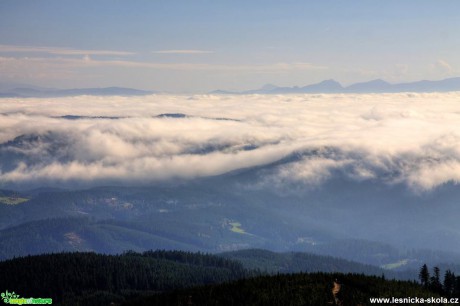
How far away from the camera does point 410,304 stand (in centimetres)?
19812

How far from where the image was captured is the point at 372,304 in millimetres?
198875

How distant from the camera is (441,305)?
19938cm

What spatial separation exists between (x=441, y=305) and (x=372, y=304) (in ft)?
55.5

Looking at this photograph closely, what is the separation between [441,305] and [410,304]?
795cm

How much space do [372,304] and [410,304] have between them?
9.11 m
